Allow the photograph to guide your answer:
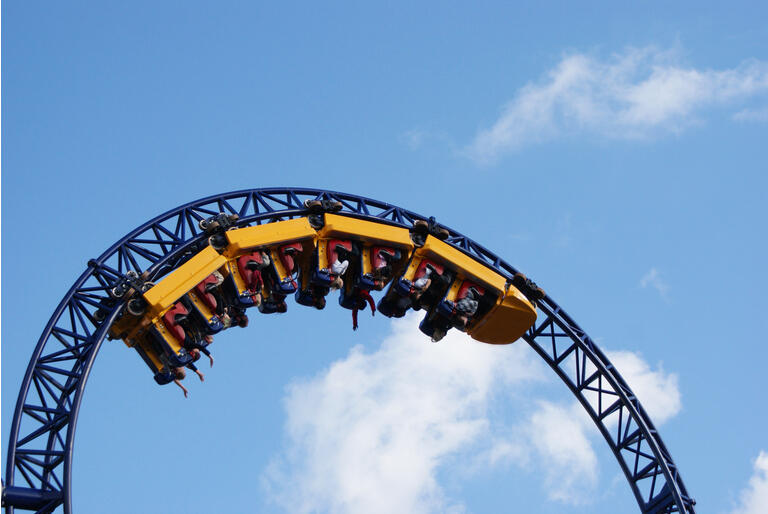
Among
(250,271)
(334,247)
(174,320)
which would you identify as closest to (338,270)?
(334,247)

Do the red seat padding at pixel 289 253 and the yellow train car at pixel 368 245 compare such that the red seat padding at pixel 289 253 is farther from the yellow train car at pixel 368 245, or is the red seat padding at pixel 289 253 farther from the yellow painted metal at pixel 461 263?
the yellow painted metal at pixel 461 263

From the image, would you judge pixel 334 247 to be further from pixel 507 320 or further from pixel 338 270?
pixel 507 320

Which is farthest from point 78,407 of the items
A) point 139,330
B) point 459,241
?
point 459,241

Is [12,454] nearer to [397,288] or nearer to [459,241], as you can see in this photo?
[397,288]

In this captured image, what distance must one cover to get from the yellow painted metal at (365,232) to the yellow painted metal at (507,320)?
200 cm

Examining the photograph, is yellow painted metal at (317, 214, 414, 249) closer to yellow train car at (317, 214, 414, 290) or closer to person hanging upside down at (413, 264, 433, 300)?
yellow train car at (317, 214, 414, 290)

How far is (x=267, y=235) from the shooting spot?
18953 mm

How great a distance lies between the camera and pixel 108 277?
1753cm

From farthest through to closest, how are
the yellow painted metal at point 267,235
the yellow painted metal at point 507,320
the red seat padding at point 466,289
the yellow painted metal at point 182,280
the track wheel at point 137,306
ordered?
the yellow painted metal at point 507,320 < the red seat padding at point 466,289 < the yellow painted metal at point 267,235 < the yellow painted metal at point 182,280 < the track wheel at point 137,306

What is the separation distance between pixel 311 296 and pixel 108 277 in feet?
12.4

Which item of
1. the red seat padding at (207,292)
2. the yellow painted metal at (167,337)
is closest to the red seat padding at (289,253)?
the red seat padding at (207,292)

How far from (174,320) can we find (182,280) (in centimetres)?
62

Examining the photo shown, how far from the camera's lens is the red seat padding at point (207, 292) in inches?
717

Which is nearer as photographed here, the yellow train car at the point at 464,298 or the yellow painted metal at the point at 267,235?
the yellow painted metal at the point at 267,235
